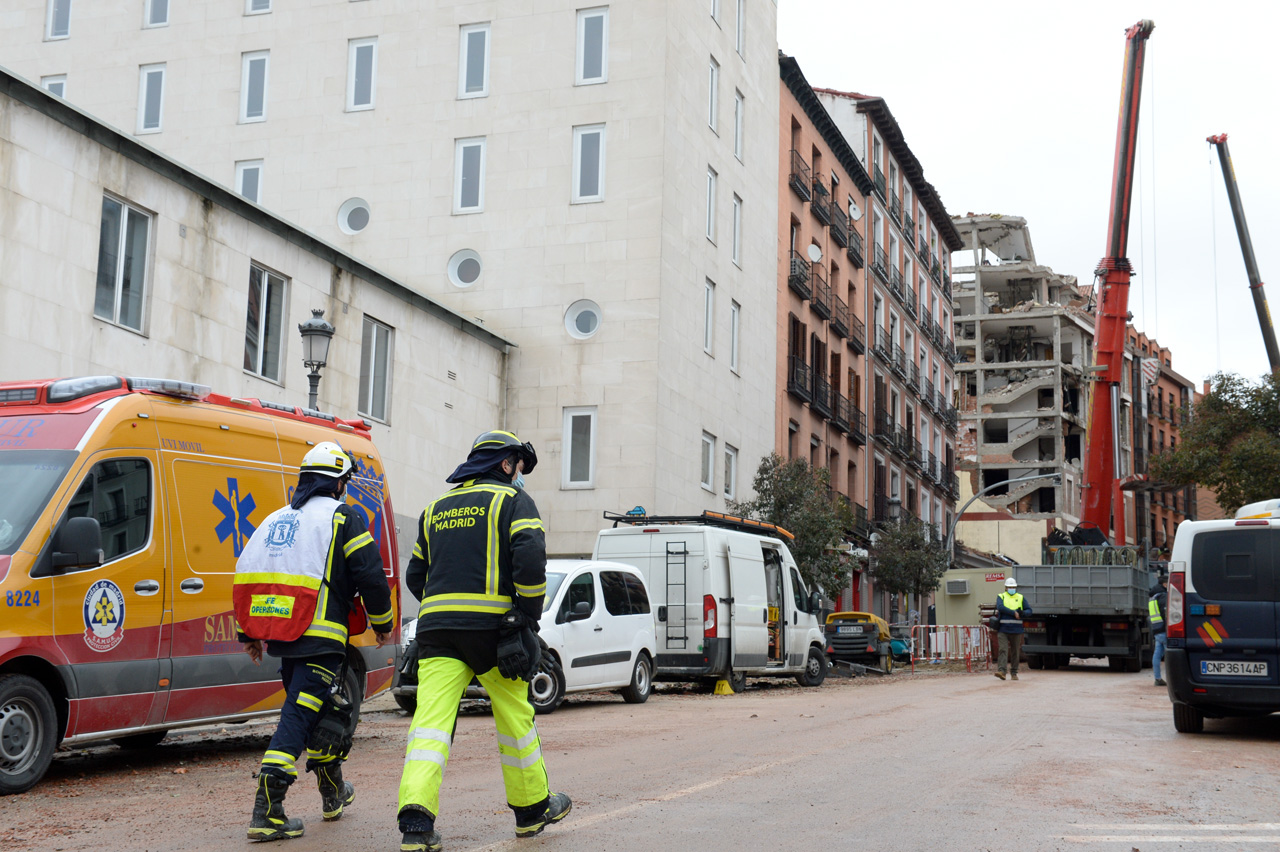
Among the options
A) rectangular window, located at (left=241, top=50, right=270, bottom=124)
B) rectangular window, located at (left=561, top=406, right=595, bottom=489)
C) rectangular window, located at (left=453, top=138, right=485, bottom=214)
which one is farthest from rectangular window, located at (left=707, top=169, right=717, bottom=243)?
rectangular window, located at (left=241, top=50, right=270, bottom=124)

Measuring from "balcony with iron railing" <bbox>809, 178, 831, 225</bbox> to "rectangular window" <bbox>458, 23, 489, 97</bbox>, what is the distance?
1363 cm

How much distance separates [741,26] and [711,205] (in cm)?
589

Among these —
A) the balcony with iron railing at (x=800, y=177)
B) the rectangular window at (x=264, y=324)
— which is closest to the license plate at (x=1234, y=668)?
the rectangular window at (x=264, y=324)

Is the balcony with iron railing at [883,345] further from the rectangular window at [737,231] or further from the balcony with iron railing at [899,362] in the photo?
the rectangular window at [737,231]

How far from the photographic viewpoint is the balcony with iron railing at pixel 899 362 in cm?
5072

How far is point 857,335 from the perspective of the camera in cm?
4584

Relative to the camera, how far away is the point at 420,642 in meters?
6.09

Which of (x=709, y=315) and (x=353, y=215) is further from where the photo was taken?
(x=709, y=315)

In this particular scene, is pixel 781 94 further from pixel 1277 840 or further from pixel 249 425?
pixel 1277 840

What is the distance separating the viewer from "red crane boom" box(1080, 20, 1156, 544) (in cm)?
2984

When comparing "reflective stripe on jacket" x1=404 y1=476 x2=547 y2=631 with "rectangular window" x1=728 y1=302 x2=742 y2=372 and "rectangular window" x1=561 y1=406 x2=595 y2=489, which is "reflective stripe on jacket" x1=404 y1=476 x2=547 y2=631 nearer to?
"rectangular window" x1=561 y1=406 x2=595 y2=489

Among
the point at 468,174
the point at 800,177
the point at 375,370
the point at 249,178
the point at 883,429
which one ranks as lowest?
the point at 375,370

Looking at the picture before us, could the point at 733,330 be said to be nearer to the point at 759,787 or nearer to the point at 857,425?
the point at 857,425

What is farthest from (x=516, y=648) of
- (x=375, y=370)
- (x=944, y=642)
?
(x=944, y=642)
